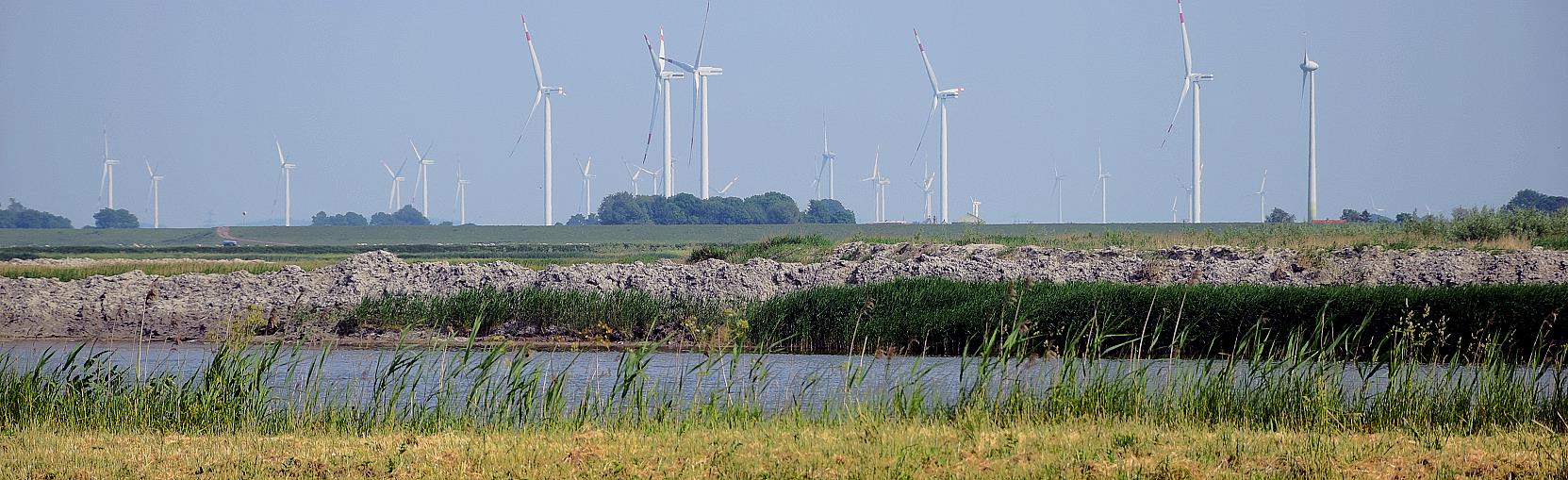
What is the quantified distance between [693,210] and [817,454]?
12107 cm

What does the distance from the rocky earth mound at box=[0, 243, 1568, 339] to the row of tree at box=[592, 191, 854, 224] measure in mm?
87967

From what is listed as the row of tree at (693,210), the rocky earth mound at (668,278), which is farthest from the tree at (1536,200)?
the rocky earth mound at (668,278)

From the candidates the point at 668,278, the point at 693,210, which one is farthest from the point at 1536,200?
the point at 668,278

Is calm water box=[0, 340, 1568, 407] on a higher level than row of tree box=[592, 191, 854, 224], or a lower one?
lower

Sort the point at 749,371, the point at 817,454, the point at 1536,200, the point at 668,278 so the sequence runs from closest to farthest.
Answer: the point at 817,454, the point at 749,371, the point at 668,278, the point at 1536,200

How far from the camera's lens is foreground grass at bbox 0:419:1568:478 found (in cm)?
897

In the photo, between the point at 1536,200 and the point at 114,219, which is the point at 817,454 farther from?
the point at 114,219

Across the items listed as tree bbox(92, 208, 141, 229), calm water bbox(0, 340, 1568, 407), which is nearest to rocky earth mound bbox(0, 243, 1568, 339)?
calm water bbox(0, 340, 1568, 407)

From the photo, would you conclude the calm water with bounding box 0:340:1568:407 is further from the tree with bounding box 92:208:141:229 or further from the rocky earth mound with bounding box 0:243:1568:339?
the tree with bounding box 92:208:141:229

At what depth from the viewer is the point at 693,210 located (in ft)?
427

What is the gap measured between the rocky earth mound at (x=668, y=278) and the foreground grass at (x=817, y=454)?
17.9 metres

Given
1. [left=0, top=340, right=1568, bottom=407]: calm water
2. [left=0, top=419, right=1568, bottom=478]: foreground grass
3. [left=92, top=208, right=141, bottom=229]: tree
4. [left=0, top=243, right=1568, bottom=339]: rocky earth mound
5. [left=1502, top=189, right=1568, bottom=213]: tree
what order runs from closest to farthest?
[left=0, top=419, right=1568, bottom=478]: foreground grass → [left=0, top=340, right=1568, bottom=407]: calm water → [left=0, top=243, right=1568, bottom=339]: rocky earth mound → [left=1502, top=189, right=1568, bottom=213]: tree → [left=92, top=208, right=141, bottom=229]: tree

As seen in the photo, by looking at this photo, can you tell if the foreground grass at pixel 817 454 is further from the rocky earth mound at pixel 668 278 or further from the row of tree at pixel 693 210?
the row of tree at pixel 693 210

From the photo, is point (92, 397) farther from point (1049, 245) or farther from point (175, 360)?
point (1049, 245)
